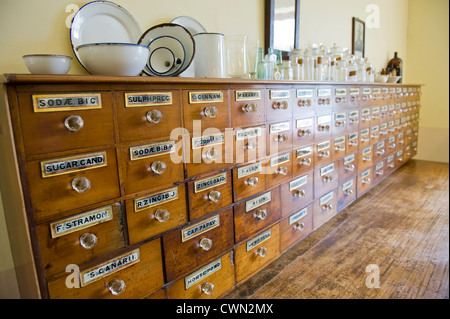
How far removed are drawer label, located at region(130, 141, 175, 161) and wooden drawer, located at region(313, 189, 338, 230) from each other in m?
1.44

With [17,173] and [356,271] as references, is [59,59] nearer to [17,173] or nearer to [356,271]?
[17,173]

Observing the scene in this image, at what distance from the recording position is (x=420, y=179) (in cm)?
394

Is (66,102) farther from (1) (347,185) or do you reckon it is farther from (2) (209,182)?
(1) (347,185)

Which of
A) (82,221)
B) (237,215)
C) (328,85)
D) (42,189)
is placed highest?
(328,85)

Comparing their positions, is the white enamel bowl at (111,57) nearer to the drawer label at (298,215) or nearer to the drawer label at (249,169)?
the drawer label at (249,169)

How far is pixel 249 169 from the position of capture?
1663 millimetres

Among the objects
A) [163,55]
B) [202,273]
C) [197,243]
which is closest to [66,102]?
[163,55]

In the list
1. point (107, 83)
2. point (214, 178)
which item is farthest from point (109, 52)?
point (214, 178)

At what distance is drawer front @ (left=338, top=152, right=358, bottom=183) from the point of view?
267cm

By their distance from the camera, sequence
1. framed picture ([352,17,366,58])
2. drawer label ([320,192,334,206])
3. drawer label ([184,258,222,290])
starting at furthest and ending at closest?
framed picture ([352,17,366,58])
drawer label ([320,192,334,206])
drawer label ([184,258,222,290])

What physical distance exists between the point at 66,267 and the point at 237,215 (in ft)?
2.77

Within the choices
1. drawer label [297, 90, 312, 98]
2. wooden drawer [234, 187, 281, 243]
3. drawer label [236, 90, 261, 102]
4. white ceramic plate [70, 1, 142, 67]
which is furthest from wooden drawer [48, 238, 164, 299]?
drawer label [297, 90, 312, 98]

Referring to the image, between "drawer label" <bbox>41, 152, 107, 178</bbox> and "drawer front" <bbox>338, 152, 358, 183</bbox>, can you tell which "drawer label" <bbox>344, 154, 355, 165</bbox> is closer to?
"drawer front" <bbox>338, 152, 358, 183</bbox>

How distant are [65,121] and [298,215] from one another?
161 centimetres
